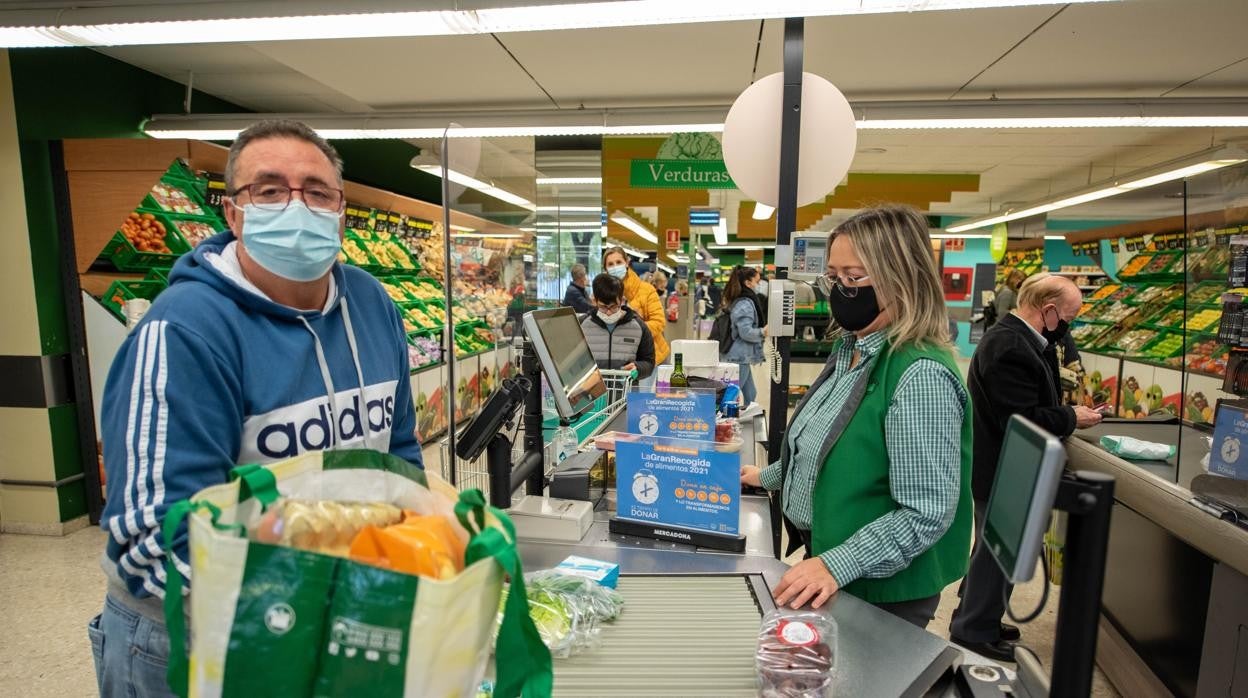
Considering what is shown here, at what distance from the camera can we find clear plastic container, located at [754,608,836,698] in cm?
117

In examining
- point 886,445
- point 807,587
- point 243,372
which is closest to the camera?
point 243,372

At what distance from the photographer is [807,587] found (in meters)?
1.52

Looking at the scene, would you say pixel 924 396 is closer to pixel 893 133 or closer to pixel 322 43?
pixel 322 43

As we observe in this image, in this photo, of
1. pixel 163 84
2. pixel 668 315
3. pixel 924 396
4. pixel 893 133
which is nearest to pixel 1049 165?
pixel 893 133

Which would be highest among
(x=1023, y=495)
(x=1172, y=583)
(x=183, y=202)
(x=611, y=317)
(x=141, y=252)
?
(x=183, y=202)

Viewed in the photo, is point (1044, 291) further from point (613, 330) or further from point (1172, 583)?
point (613, 330)

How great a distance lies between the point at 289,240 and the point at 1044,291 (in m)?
3.29

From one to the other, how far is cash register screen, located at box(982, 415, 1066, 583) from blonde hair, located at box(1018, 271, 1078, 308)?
2894 millimetres

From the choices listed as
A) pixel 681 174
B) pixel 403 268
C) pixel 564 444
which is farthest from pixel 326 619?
pixel 403 268

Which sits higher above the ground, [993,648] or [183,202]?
[183,202]

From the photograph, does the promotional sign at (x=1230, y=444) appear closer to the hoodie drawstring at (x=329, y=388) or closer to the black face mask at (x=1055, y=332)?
the black face mask at (x=1055, y=332)

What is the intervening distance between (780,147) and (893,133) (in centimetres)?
594

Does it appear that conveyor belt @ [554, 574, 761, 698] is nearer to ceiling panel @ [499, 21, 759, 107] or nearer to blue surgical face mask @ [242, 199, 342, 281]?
blue surgical face mask @ [242, 199, 342, 281]

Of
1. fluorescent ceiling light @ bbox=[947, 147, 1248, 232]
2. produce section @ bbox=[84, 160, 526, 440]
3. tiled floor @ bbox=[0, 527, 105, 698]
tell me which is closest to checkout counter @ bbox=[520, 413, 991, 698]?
produce section @ bbox=[84, 160, 526, 440]
